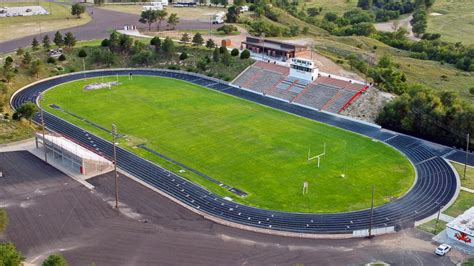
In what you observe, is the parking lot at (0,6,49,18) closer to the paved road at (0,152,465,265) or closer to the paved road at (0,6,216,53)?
the paved road at (0,6,216,53)

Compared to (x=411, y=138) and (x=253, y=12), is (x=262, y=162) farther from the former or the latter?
(x=253, y=12)

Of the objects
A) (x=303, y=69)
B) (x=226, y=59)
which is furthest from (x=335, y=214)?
(x=226, y=59)

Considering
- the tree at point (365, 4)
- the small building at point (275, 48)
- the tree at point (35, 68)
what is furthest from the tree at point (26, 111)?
the tree at point (365, 4)

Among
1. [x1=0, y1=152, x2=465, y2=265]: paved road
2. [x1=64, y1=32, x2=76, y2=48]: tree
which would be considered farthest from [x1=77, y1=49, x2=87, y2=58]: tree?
[x1=0, y1=152, x2=465, y2=265]: paved road

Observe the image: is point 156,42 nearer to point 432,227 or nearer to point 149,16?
point 149,16

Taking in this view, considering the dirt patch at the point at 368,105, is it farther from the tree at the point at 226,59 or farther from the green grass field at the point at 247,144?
the tree at the point at 226,59

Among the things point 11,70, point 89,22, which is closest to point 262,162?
point 11,70
